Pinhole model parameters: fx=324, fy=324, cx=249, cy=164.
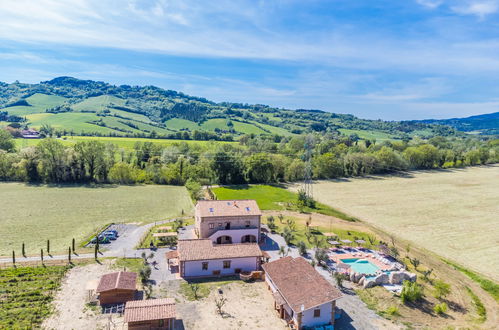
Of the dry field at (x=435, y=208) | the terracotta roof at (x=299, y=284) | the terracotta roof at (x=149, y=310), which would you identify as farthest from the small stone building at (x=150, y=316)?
the dry field at (x=435, y=208)

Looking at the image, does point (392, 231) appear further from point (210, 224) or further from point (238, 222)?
point (210, 224)

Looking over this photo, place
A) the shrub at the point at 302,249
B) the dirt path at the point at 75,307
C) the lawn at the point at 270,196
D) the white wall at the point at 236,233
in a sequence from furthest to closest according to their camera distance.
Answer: the lawn at the point at 270,196
the white wall at the point at 236,233
the shrub at the point at 302,249
the dirt path at the point at 75,307

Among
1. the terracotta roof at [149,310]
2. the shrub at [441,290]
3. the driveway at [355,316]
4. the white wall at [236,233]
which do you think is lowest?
the driveway at [355,316]

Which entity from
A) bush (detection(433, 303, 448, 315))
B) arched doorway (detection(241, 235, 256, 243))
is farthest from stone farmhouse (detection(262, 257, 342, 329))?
arched doorway (detection(241, 235, 256, 243))

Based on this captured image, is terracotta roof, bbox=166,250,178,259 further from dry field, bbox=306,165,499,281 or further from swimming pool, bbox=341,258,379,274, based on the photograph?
dry field, bbox=306,165,499,281

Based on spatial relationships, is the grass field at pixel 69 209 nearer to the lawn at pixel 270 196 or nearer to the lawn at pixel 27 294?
the lawn at pixel 27 294

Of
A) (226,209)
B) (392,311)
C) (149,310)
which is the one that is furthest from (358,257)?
(149,310)
